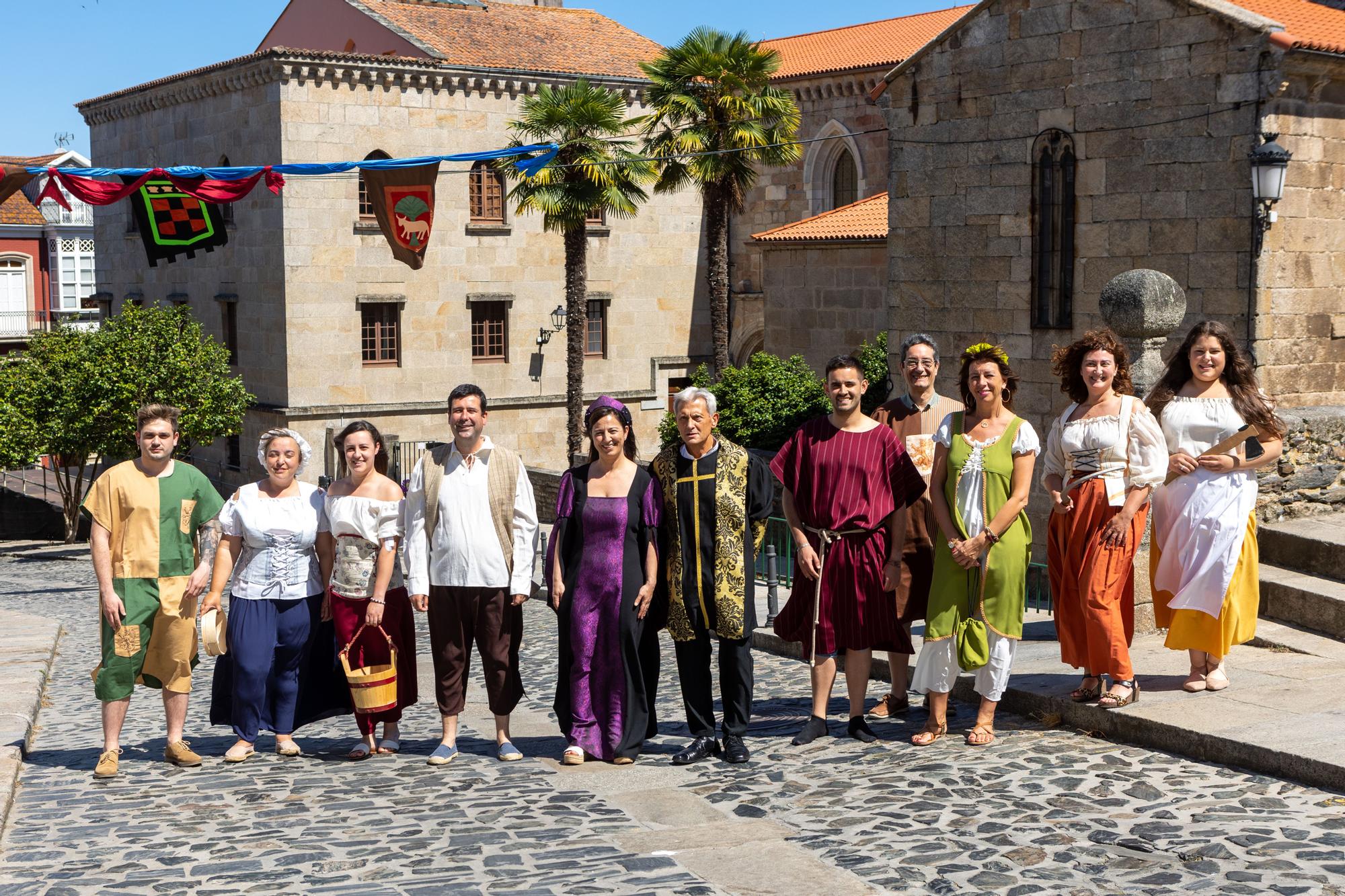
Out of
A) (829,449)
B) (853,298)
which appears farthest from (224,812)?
(853,298)

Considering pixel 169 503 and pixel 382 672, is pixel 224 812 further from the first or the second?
pixel 169 503

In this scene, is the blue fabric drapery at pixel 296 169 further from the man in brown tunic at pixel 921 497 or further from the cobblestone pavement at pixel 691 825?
the cobblestone pavement at pixel 691 825

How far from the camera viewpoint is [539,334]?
33.6 metres

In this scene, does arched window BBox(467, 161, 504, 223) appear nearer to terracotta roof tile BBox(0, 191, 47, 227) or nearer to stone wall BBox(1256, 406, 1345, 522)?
stone wall BBox(1256, 406, 1345, 522)

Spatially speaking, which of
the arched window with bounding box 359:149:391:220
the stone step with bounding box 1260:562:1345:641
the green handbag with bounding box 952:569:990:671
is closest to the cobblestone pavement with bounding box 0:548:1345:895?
the green handbag with bounding box 952:569:990:671

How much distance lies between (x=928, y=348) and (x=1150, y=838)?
306 cm

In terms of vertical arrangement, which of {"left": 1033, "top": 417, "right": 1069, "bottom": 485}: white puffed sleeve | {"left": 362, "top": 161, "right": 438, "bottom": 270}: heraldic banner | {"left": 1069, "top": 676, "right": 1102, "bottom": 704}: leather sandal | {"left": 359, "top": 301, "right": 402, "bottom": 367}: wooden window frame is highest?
{"left": 362, "top": 161, "right": 438, "bottom": 270}: heraldic banner

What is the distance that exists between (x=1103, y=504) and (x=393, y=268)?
84.5 ft

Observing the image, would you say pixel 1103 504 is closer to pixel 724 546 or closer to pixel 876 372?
pixel 724 546

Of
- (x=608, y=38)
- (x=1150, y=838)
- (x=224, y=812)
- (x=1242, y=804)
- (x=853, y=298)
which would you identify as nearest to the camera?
(x=1150, y=838)

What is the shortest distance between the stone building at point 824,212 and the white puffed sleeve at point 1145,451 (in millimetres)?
19762

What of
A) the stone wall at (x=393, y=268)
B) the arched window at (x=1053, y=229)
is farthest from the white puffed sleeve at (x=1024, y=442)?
the stone wall at (x=393, y=268)

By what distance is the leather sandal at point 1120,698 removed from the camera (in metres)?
7.19

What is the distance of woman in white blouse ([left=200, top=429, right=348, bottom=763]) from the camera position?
740cm
